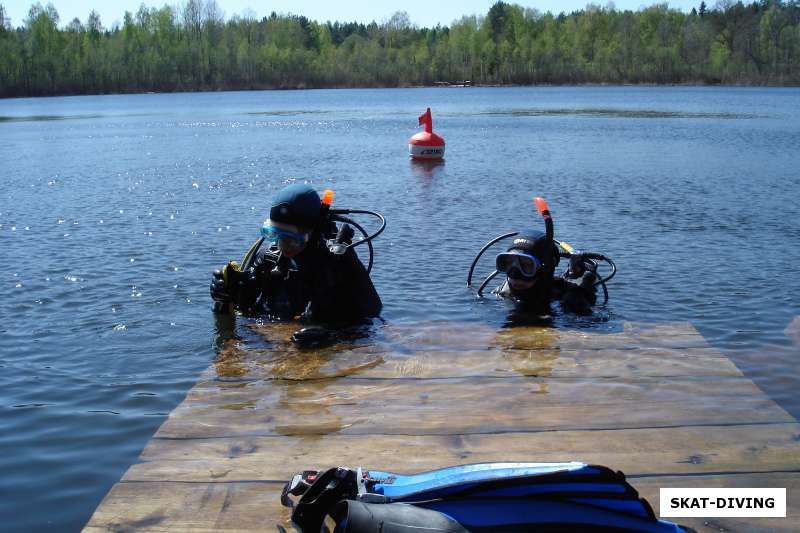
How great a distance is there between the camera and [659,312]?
7145mm

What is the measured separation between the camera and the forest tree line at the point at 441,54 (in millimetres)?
97000

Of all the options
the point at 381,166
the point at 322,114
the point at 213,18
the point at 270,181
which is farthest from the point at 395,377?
the point at 213,18

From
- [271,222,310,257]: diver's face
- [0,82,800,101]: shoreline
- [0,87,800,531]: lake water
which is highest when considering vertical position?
[0,82,800,101]: shoreline

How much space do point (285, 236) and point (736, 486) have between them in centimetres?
337

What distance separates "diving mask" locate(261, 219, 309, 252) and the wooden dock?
27.6 inches

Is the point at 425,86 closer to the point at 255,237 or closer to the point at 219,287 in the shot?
the point at 255,237

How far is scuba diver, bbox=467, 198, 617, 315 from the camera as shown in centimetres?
630

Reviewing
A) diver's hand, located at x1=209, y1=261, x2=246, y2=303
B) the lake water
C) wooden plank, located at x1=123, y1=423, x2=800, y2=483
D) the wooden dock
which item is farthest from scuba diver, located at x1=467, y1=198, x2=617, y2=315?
wooden plank, located at x1=123, y1=423, x2=800, y2=483

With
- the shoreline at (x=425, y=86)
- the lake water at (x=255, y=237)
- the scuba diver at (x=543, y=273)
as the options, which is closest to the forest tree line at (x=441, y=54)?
the shoreline at (x=425, y=86)

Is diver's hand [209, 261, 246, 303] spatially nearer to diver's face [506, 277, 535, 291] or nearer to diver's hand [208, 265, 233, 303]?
diver's hand [208, 265, 233, 303]

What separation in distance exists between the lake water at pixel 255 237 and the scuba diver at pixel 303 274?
0.38 m

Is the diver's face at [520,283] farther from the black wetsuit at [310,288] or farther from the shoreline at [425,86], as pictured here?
the shoreline at [425,86]

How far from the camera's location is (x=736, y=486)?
3.23m

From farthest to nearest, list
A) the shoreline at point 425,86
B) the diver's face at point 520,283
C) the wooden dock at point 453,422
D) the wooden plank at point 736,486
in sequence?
the shoreline at point 425,86
the diver's face at point 520,283
the wooden dock at point 453,422
the wooden plank at point 736,486
